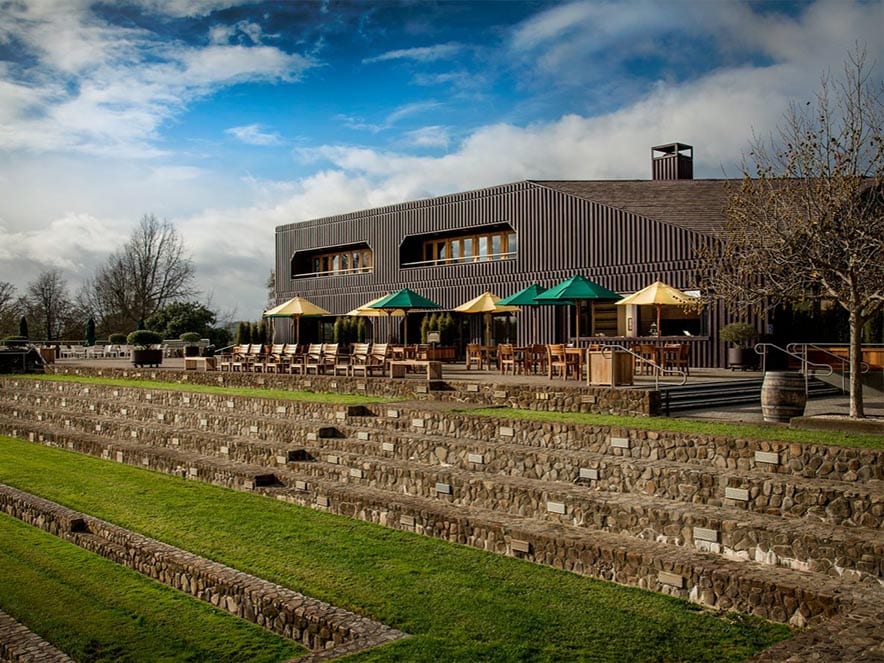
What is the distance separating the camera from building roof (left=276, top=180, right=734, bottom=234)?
880 inches

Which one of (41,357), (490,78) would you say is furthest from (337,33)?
(41,357)

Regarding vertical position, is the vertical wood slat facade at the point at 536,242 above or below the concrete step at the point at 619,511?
above

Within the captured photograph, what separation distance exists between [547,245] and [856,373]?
15.2 meters

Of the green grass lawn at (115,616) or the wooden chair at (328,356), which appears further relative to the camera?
the wooden chair at (328,356)

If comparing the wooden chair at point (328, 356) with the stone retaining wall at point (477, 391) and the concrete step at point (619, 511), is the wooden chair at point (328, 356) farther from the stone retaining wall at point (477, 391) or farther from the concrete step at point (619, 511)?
the concrete step at point (619, 511)

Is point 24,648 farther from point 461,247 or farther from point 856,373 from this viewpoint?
point 461,247

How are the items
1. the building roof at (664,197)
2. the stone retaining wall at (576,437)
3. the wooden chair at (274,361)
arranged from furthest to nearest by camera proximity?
the building roof at (664,197), the wooden chair at (274,361), the stone retaining wall at (576,437)

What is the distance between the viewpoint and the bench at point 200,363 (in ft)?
73.8

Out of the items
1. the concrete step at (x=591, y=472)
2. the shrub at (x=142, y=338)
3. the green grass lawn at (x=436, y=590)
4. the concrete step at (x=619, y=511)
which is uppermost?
the shrub at (x=142, y=338)

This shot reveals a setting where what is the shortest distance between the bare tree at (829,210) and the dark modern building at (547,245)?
836 centimetres

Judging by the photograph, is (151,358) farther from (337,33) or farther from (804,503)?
(804,503)

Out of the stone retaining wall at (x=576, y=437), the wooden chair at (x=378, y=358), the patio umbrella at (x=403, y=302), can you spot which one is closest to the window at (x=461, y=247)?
the patio umbrella at (x=403, y=302)

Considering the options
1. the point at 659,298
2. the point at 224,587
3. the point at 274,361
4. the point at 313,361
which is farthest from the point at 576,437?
the point at 274,361

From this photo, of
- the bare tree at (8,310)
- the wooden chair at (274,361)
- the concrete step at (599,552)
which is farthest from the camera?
the bare tree at (8,310)
